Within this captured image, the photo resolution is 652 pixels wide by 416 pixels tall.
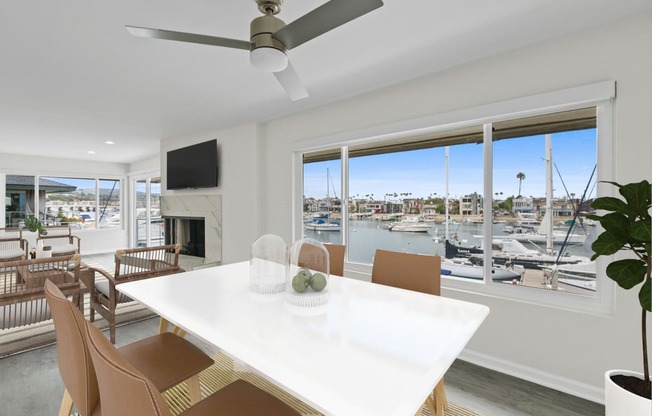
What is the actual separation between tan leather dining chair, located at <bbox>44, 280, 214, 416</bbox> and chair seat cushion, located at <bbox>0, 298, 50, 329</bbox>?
140 cm

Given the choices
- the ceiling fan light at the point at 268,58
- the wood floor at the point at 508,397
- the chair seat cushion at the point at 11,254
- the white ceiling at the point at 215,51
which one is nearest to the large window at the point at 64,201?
the chair seat cushion at the point at 11,254

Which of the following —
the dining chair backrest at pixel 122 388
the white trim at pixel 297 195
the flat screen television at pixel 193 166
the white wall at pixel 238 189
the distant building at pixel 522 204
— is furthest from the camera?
the flat screen television at pixel 193 166

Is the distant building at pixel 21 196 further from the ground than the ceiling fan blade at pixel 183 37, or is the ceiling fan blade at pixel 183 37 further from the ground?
the ceiling fan blade at pixel 183 37

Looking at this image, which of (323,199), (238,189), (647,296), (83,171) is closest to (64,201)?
(83,171)

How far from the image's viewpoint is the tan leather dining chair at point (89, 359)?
3.32 ft

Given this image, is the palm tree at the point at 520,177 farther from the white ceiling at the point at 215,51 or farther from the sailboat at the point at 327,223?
the sailboat at the point at 327,223

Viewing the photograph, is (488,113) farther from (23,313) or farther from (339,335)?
(23,313)

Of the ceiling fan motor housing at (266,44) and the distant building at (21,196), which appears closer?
the ceiling fan motor housing at (266,44)

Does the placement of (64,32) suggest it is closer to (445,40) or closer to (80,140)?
(445,40)

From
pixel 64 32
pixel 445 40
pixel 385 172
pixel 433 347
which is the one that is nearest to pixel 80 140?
pixel 64 32

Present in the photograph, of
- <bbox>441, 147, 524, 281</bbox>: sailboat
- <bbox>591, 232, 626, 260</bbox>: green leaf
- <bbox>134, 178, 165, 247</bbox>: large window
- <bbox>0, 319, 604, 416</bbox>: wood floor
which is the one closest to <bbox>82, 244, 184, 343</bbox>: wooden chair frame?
<bbox>0, 319, 604, 416</bbox>: wood floor

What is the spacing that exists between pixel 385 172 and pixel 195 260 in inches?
134

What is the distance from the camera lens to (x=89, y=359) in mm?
1065

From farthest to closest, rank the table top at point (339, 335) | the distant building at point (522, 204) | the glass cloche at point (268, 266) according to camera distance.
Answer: the distant building at point (522, 204) → the glass cloche at point (268, 266) → the table top at point (339, 335)
